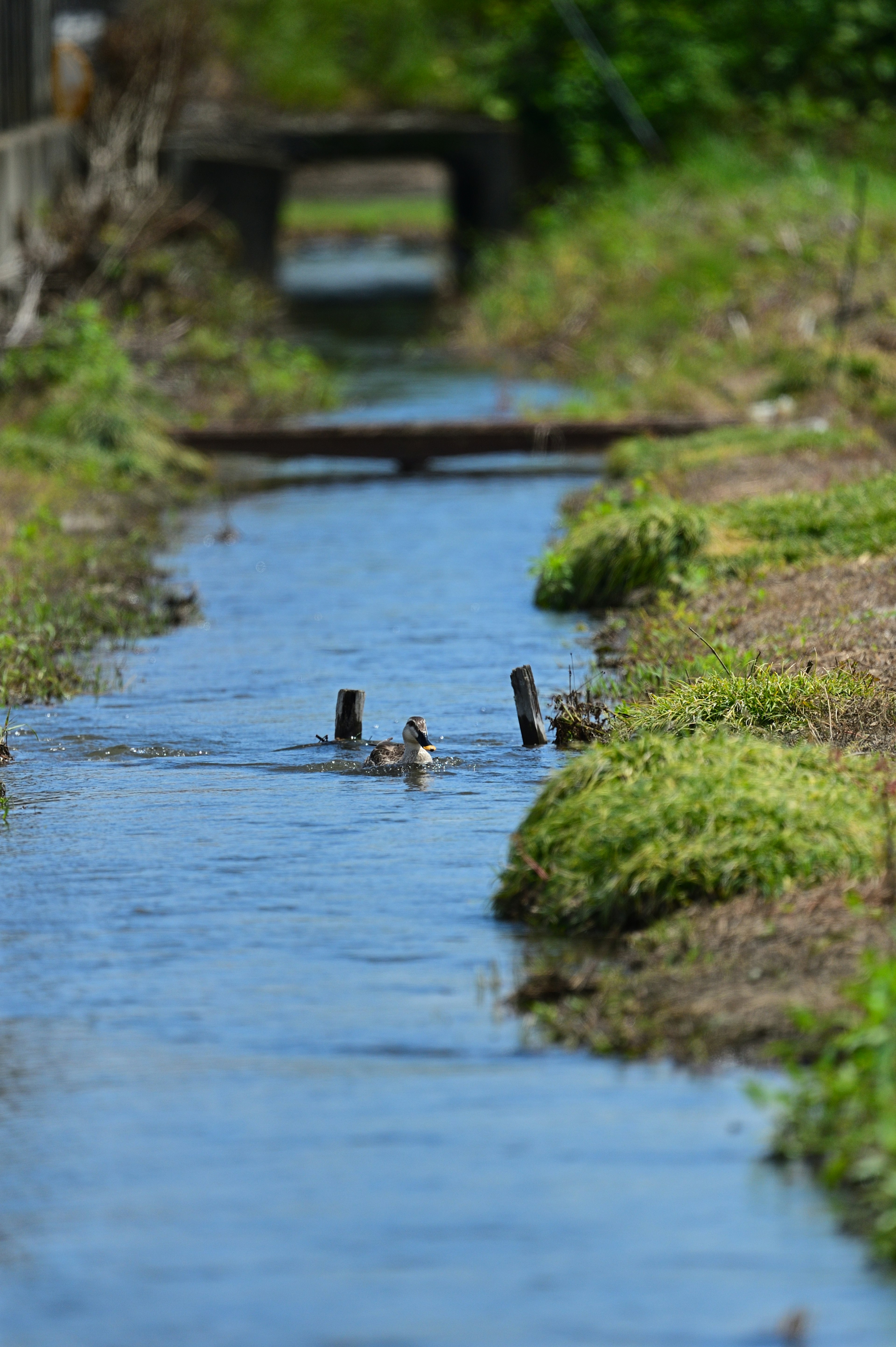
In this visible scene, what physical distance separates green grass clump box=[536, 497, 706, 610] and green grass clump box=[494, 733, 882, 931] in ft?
20.2

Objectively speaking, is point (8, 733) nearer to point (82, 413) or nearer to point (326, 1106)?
point (326, 1106)

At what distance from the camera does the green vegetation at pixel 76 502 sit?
43.5 ft

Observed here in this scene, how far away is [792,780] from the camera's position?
→ 821cm

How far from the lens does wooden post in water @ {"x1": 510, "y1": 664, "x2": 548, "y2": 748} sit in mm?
10602

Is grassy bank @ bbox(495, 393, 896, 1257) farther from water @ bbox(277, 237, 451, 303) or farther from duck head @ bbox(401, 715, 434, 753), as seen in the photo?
water @ bbox(277, 237, 451, 303)

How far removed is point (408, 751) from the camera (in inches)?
404

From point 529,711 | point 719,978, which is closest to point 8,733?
point 529,711

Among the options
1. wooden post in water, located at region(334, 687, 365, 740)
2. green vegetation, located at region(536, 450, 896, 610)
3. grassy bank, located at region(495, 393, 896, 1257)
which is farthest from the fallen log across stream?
wooden post in water, located at region(334, 687, 365, 740)

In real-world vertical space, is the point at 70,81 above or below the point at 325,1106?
above

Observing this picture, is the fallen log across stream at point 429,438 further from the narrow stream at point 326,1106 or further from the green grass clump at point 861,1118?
the green grass clump at point 861,1118

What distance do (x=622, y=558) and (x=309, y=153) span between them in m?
26.1

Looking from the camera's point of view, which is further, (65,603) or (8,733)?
(65,603)

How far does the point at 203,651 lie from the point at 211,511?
6504mm

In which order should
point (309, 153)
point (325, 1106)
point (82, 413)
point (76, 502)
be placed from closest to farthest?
point (325, 1106), point (76, 502), point (82, 413), point (309, 153)
